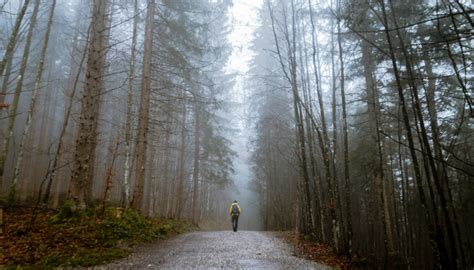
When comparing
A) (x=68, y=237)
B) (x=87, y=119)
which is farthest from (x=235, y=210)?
(x=68, y=237)

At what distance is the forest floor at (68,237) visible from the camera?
17.3 feet

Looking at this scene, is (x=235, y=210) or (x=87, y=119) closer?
(x=87, y=119)

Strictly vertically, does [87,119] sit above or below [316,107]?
below

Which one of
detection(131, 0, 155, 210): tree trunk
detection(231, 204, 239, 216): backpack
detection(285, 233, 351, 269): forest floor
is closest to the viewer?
detection(285, 233, 351, 269): forest floor

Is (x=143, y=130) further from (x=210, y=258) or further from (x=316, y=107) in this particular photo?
(x=316, y=107)

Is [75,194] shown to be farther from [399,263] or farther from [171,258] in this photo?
[399,263]

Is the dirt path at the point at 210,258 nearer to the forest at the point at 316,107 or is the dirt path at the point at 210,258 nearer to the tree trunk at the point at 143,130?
the forest at the point at 316,107

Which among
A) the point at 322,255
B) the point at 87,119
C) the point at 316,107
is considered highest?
the point at 316,107

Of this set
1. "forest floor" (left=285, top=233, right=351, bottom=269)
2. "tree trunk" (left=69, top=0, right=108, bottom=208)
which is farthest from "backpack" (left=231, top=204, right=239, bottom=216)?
"tree trunk" (left=69, top=0, right=108, bottom=208)

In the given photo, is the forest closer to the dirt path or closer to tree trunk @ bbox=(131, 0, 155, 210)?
tree trunk @ bbox=(131, 0, 155, 210)

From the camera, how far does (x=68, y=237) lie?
6.49 meters

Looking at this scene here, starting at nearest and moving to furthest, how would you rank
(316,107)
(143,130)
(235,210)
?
(316,107), (143,130), (235,210)

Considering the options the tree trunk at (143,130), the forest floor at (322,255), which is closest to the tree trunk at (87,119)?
the tree trunk at (143,130)

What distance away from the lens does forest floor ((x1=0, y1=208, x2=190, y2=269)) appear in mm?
5273
